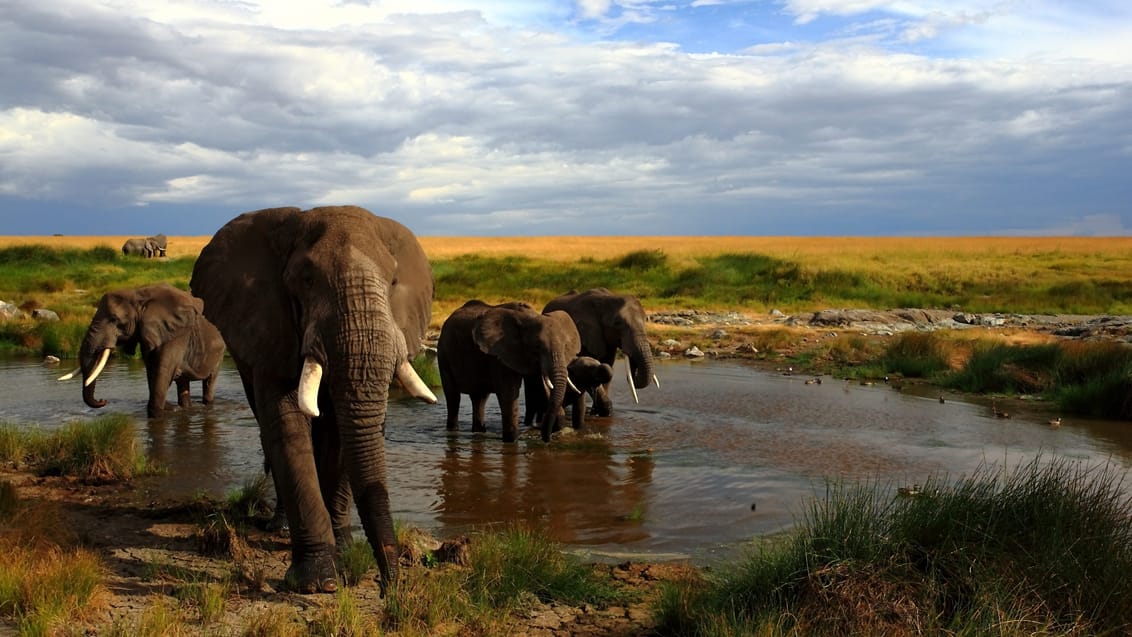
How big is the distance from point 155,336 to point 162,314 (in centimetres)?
43

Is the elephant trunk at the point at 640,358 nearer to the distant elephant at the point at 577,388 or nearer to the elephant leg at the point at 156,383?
the distant elephant at the point at 577,388

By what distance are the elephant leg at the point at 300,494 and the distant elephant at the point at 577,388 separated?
7651mm

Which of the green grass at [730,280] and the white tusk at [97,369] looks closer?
the white tusk at [97,369]

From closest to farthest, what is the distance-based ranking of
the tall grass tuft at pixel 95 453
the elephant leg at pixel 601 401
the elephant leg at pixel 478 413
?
the tall grass tuft at pixel 95 453, the elephant leg at pixel 478 413, the elephant leg at pixel 601 401

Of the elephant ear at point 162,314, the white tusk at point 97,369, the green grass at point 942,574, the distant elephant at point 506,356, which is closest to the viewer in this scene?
the green grass at point 942,574

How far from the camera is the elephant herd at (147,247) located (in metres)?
60.0

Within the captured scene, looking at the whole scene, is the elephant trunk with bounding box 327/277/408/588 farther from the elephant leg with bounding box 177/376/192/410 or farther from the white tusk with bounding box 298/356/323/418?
the elephant leg with bounding box 177/376/192/410

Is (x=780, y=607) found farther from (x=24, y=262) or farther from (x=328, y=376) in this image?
(x=24, y=262)

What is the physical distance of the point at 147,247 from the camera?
60219 millimetres

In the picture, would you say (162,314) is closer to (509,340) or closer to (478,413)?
(478,413)

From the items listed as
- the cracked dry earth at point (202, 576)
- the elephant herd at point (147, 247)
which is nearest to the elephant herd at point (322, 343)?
the cracked dry earth at point (202, 576)

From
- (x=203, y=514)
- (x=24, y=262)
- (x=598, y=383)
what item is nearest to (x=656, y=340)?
(x=598, y=383)

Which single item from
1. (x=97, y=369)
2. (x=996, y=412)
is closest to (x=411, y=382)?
(x=97, y=369)

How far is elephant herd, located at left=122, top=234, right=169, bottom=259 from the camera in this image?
60000 millimetres
